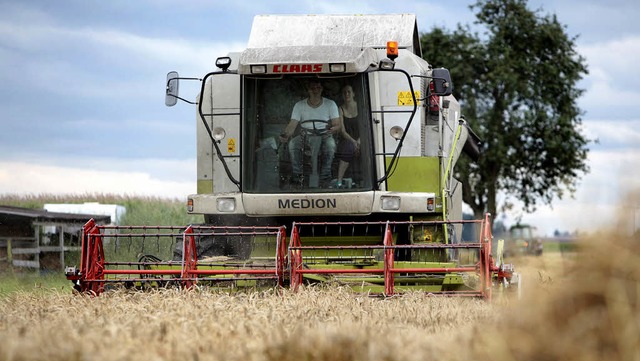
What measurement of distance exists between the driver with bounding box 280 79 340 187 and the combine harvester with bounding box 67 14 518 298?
1cm

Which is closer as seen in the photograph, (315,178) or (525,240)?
(525,240)

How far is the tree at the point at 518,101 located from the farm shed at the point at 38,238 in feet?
58.2

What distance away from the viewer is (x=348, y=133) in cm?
1109

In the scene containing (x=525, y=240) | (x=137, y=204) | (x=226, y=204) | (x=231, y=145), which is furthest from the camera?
(x=137, y=204)

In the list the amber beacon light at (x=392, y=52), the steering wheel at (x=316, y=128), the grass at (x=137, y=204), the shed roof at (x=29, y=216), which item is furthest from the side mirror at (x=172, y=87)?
the grass at (x=137, y=204)

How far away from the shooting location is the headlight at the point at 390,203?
36.0ft

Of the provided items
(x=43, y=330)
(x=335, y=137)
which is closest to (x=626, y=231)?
(x=43, y=330)

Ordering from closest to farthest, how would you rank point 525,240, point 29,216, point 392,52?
point 525,240 → point 392,52 → point 29,216

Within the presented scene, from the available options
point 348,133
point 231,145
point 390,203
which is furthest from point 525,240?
point 231,145

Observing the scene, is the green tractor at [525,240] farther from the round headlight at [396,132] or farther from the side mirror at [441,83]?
the round headlight at [396,132]

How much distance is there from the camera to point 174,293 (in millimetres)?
8812

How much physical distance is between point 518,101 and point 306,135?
96.5 ft

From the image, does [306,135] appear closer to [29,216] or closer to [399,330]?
[399,330]

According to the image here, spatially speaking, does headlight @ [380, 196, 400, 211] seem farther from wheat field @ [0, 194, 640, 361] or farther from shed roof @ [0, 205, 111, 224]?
shed roof @ [0, 205, 111, 224]
